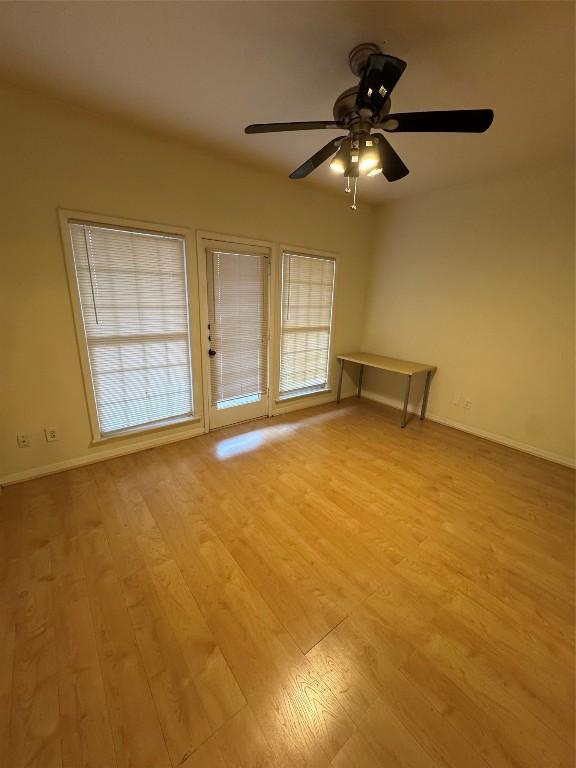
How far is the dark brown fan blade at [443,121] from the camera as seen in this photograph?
49.8 inches

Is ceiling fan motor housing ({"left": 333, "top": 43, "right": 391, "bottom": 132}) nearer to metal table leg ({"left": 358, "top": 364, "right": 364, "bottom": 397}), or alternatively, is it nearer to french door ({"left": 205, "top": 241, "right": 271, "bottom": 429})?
french door ({"left": 205, "top": 241, "right": 271, "bottom": 429})

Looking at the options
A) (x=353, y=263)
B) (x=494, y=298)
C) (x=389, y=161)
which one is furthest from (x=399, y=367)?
(x=389, y=161)

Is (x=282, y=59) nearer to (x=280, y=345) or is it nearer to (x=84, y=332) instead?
(x=84, y=332)

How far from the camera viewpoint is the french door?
9.73ft

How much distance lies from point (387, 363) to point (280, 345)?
1.41 metres

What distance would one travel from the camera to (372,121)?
4.82ft

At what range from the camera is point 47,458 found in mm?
2410

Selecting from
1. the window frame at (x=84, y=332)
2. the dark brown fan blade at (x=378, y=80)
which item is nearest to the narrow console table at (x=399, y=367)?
the window frame at (x=84, y=332)

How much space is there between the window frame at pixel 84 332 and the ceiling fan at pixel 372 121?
1382 mm

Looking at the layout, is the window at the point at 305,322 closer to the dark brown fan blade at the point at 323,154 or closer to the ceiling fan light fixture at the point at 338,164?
the dark brown fan blade at the point at 323,154

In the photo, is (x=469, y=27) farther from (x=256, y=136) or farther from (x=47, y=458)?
(x=47, y=458)

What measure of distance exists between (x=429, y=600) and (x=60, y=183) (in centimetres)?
354

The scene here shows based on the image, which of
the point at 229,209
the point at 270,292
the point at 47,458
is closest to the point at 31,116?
the point at 229,209

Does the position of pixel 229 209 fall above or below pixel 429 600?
above
